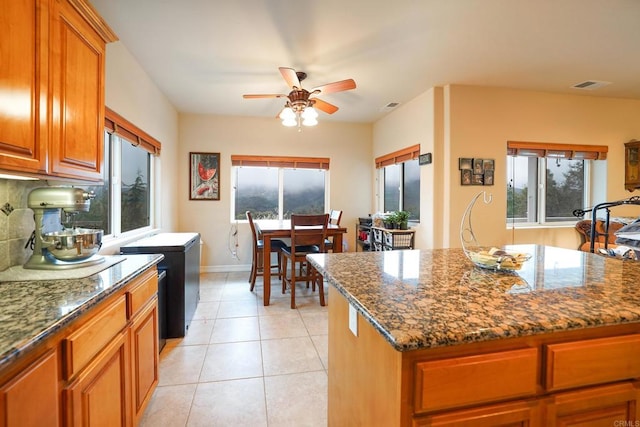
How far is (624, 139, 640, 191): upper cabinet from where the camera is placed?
3885 mm

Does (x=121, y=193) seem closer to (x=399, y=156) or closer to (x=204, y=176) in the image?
(x=204, y=176)

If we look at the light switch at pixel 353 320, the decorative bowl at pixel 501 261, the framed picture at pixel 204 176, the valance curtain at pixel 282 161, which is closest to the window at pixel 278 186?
the valance curtain at pixel 282 161

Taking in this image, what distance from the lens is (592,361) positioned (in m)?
0.85

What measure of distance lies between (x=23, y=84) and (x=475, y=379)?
175 cm

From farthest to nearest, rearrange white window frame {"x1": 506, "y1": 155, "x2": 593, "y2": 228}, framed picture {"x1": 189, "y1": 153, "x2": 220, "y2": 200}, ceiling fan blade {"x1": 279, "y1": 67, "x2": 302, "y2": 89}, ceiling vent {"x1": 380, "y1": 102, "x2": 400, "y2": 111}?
framed picture {"x1": 189, "y1": 153, "x2": 220, "y2": 200} → ceiling vent {"x1": 380, "y1": 102, "x2": 400, "y2": 111} → white window frame {"x1": 506, "y1": 155, "x2": 593, "y2": 228} → ceiling fan blade {"x1": 279, "y1": 67, "x2": 302, "y2": 89}

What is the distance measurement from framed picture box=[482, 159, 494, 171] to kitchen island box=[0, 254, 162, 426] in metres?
3.46

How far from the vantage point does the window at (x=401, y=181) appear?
4086mm

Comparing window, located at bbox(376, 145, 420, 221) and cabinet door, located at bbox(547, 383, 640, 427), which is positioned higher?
window, located at bbox(376, 145, 420, 221)

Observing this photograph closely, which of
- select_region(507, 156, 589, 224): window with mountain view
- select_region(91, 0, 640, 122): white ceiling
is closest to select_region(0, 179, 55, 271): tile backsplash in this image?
select_region(91, 0, 640, 122): white ceiling

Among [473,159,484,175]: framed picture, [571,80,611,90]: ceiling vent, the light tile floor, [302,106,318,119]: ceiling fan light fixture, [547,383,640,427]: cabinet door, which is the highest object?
[571,80,611,90]: ceiling vent

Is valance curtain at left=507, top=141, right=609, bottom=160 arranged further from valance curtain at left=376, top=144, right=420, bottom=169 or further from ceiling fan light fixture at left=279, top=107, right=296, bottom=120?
ceiling fan light fixture at left=279, top=107, right=296, bottom=120

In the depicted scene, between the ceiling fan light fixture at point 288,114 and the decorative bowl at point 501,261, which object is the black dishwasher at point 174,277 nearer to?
the ceiling fan light fixture at point 288,114

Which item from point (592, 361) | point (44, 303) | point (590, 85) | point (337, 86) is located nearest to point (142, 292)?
point (44, 303)

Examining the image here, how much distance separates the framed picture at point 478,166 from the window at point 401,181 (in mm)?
676
